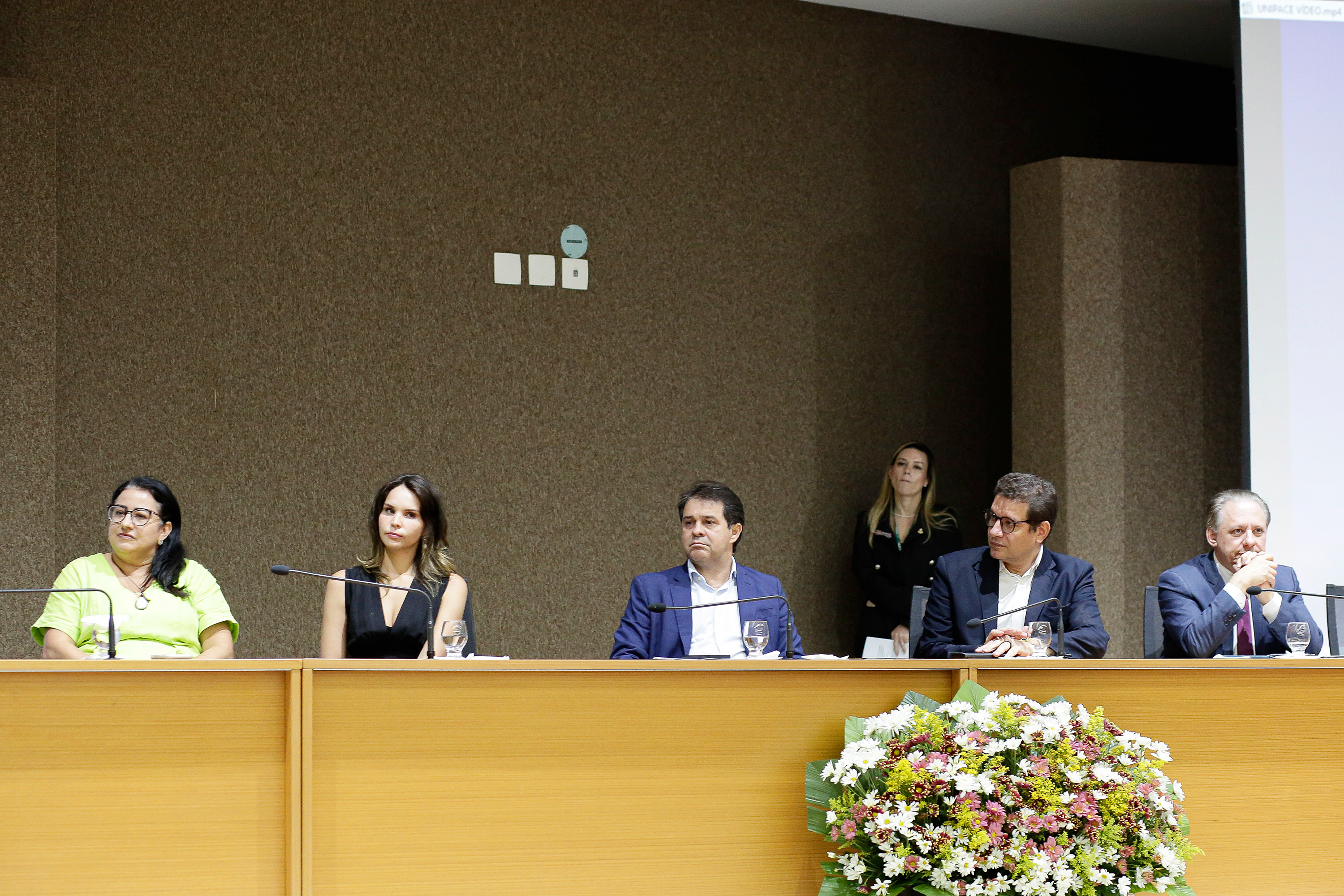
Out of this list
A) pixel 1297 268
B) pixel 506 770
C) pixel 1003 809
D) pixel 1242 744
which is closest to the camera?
pixel 1003 809

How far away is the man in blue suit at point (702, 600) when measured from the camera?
11.7 ft

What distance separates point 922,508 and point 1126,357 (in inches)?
37.9

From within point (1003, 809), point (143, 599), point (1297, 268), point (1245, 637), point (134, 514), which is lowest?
point (1003, 809)

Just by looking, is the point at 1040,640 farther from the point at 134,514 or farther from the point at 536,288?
the point at 536,288

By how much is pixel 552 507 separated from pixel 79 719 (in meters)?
2.76

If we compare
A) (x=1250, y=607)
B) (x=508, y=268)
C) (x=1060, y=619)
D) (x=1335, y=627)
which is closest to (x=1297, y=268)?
(x=1250, y=607)

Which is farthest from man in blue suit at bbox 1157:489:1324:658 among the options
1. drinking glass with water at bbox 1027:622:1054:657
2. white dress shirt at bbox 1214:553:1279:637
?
drinking glass with water at bbox 1027:622:1054:657

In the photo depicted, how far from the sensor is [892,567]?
516cm

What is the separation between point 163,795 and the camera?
7.93ft

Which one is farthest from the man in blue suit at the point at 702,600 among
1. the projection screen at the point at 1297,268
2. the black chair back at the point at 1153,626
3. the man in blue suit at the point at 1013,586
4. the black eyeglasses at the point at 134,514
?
the projection screen at the point at 1297,268

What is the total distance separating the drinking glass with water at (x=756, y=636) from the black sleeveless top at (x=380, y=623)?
85 centimetres

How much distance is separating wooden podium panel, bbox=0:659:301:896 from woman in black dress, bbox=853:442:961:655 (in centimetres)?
301

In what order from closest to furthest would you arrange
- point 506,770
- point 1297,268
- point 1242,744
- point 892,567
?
point 506,770, point 1242,744, point 1297,268, point 892,567

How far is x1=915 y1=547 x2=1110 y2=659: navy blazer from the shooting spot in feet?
11.6
